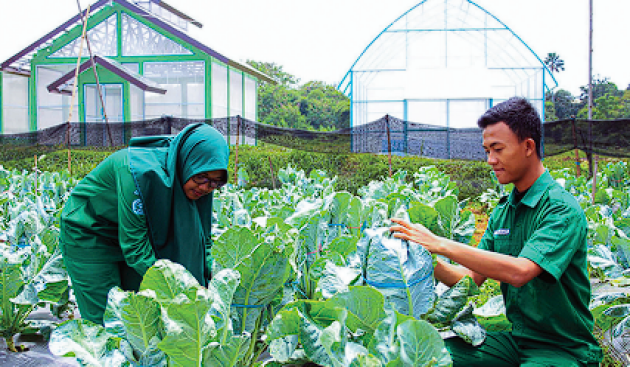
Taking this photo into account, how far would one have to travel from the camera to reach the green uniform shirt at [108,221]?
230 centimetres

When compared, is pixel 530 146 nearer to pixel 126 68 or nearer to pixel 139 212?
pixel 139 212

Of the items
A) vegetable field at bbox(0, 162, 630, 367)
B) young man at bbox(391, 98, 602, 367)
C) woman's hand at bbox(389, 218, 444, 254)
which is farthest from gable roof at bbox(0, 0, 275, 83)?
woman's hand at bbox(389, 218, 444, 254)

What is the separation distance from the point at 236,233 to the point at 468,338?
2.66 ft

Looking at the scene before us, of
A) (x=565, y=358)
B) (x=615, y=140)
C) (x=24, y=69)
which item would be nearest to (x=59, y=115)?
(x=24, y=69)

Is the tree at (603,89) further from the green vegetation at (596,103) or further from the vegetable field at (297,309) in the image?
the vegetable field at (297,309)

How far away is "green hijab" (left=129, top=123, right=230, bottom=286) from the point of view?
2.33 meters

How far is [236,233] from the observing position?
1671 mm

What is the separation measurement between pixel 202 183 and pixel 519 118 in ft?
4.52

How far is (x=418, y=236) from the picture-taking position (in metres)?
1.65

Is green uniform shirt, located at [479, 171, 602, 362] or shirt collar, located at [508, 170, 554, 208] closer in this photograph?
green uniform shirt, located at [479, 171, 602, 362]

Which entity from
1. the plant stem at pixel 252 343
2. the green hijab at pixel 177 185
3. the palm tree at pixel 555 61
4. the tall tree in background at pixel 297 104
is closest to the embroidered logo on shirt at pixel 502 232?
the plant stem at pixel 252 343

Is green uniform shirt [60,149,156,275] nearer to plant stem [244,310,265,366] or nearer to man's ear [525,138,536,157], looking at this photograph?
plant stem [244,310,265,366]

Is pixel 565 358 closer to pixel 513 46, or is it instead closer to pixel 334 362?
pixel 334 362

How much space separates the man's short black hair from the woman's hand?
0.59 m
